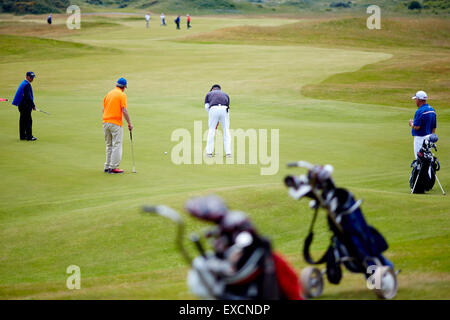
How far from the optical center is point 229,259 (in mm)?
4824

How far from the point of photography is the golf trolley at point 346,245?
625 cm

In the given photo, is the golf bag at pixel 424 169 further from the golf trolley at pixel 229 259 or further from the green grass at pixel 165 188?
the golf trolley at pixel 229 259

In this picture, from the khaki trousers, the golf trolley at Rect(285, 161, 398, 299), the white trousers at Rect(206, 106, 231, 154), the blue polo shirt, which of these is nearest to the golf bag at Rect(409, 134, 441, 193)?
the blue polo shirt

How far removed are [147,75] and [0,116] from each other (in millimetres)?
16667

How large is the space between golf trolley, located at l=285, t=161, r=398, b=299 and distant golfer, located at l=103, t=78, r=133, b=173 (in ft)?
32.9

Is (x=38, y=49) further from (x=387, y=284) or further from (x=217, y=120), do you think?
(x=387, y=284)

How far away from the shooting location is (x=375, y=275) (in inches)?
250

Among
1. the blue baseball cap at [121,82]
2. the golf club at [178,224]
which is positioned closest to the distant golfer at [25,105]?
the blue baseball cap at [121,82]

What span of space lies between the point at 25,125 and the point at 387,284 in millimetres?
16386

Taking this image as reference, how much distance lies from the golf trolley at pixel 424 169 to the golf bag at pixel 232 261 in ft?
32.4

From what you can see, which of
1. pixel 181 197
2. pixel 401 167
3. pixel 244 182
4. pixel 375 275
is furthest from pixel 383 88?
pixel 375 275

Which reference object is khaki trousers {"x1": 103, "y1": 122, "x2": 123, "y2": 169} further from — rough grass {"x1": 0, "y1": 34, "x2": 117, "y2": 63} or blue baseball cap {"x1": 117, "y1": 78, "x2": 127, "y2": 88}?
rough grass {"x1": 0, "y1": 34, "x2": 117, "y2": 63}

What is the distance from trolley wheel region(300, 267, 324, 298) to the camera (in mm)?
6410
